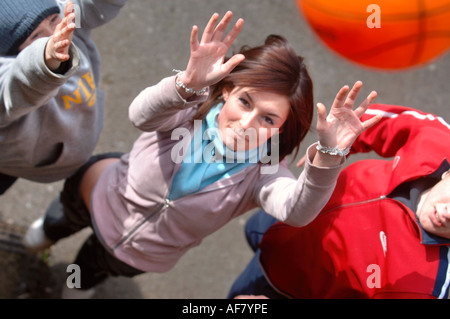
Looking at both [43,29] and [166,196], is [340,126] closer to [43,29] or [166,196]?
[166,196]

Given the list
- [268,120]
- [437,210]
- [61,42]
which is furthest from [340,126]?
[61,42]

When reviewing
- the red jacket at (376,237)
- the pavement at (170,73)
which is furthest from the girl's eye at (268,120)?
the pavement at (170,73)

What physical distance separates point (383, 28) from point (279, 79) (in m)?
0.75

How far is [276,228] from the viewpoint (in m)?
1.99

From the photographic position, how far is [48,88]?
1546 millimetres

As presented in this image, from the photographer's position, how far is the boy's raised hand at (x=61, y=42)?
1465 mm

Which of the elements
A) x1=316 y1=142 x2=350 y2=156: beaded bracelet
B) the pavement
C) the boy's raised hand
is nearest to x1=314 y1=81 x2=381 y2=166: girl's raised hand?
x1=316 y1=142 x2=350 y2=156: beaded bracelet

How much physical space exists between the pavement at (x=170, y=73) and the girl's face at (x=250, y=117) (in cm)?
133

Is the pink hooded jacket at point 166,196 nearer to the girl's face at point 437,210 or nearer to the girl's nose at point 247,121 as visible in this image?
the girl's nose at point 247,121

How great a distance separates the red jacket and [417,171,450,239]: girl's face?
0.03m

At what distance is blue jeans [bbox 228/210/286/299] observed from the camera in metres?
2.05

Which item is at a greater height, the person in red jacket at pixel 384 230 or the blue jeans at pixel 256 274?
the person in red jacket at pixel 384 230
